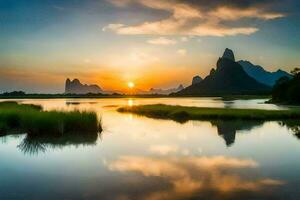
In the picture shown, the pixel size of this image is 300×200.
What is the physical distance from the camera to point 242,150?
75.6 ft

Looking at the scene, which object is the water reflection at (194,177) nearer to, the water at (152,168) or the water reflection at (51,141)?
the water at (152,168)

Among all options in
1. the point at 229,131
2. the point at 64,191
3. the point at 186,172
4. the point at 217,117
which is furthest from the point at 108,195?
the point at 217,117

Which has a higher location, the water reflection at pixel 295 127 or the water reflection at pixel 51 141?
the water reflection at pixel 51 141

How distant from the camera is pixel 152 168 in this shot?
1752cm

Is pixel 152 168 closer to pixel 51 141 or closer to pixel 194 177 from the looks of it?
pixel 194 177

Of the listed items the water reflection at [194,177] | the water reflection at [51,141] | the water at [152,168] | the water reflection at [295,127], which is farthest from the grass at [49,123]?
the water reflection at [295,127]

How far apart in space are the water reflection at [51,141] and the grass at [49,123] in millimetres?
902

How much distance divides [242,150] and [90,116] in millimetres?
13863

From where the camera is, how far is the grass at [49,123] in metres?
29.0

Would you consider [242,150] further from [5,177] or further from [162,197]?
[5,177]

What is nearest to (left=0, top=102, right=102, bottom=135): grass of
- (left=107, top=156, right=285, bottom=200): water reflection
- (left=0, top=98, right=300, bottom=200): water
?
(left=0, top=98, right=300, bottom=200): water

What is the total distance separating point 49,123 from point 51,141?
3707 millimetres

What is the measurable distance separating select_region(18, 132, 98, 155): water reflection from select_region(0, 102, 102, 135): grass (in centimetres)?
90

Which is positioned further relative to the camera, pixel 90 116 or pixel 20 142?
pixel 90 116
